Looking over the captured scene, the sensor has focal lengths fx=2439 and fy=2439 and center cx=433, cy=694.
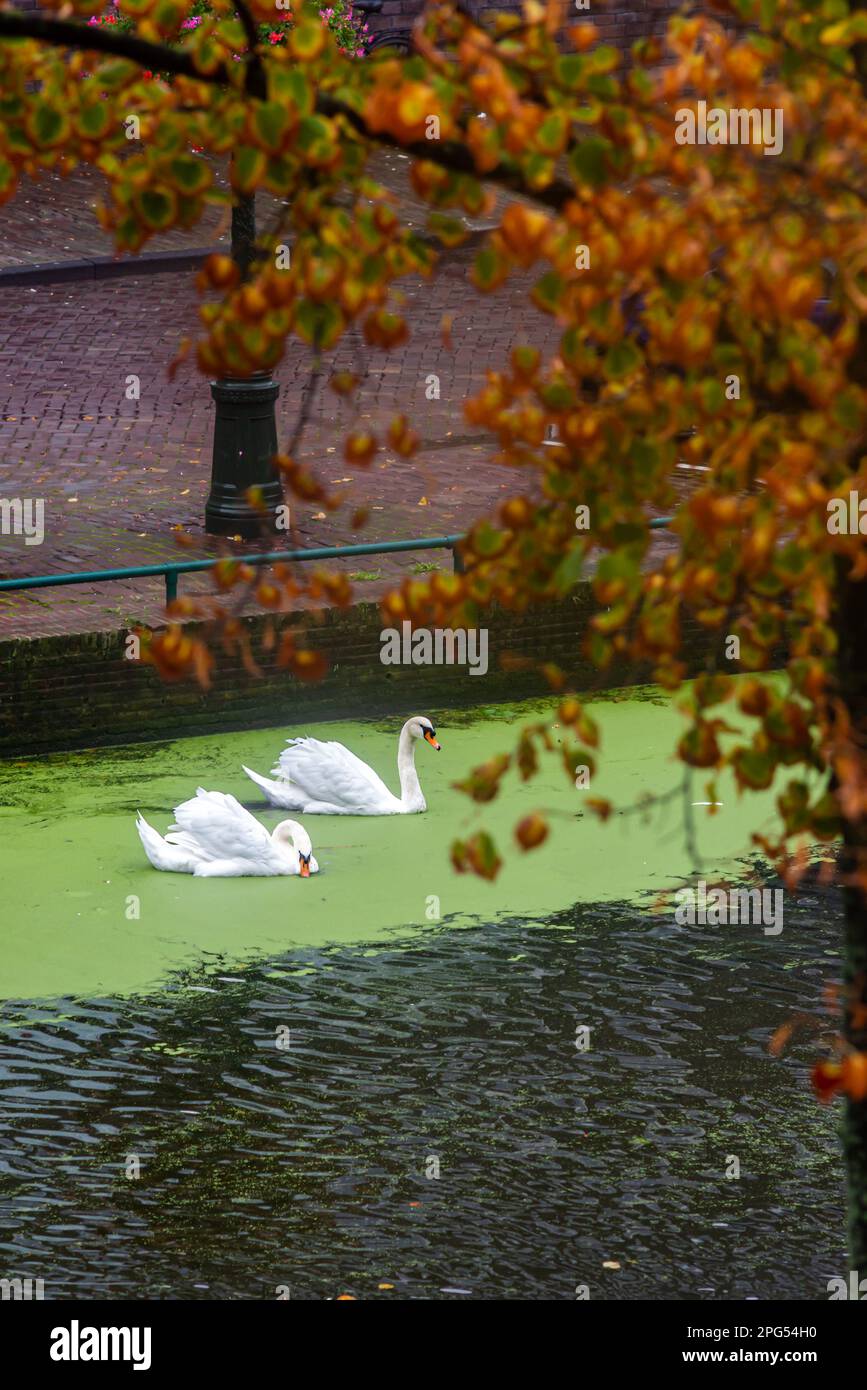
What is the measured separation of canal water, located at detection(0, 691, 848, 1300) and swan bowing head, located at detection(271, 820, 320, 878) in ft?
0.33

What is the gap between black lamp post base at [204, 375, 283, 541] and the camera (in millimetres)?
16438

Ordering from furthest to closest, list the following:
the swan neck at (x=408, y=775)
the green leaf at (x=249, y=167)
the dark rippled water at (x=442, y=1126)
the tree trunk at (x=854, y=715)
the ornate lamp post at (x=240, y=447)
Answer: the ornate lamp post at (x=240, y=447)
the swan neck at (x=408, y=775)
the dark rippled water at (x=442, y=1126)
the tree trunk at (x=854, y=715)
the green leaf at (x=249, y=167)

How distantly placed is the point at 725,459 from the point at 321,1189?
4.54m

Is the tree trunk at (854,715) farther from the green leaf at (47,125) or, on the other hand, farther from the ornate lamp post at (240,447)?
the ornate lamp post at (240,447)

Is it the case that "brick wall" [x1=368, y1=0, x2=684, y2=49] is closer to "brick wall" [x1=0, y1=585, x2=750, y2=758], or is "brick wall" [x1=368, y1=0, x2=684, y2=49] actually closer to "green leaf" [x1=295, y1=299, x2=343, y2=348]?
"brick wall" [x1=0, y1=585, x2=750, y2=758]

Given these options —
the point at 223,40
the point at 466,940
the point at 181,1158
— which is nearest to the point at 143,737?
the point at 466,940

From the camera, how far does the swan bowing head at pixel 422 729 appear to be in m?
13.3

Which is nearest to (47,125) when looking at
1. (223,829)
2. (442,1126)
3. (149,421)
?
(442,1126)

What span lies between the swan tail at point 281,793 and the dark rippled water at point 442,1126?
79.7 inches

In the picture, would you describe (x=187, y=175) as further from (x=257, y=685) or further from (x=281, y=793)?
(x=257, y=685)

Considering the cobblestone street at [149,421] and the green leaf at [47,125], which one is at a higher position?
the cobblestone street at [149,421]

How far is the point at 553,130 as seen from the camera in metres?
4.61

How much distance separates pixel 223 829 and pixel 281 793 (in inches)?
52.5

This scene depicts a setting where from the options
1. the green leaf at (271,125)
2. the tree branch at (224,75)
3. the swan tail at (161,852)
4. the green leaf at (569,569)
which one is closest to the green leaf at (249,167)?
the green leaf at (271,125)
